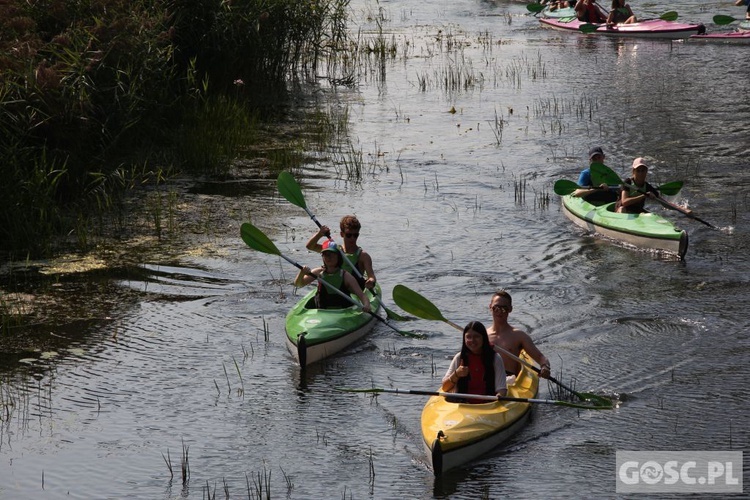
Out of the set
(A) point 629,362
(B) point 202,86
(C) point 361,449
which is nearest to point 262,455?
(C) point 361,449

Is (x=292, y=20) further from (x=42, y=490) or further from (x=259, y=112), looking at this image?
(x=42, y=490)

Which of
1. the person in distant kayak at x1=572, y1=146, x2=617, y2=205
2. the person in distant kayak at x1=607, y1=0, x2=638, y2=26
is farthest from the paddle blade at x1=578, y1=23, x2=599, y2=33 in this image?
the person in distant kayak at x1=572, y1=146, x2=617, y2=205

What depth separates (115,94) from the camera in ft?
41.6

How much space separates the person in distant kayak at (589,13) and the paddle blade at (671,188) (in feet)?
47.3

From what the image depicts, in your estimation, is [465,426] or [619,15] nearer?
[465,426]

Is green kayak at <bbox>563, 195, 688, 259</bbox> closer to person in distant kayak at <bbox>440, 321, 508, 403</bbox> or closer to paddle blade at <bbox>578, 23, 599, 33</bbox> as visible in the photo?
person in distant kayak at <bbox>440, 321, 508, 403</bbox>

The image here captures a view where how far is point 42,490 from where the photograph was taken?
261 inches

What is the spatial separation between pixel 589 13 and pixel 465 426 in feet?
65.4

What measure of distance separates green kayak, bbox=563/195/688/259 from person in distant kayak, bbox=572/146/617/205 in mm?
91

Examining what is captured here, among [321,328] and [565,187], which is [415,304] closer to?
[321,328]

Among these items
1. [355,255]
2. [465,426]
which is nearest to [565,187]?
[355,255]

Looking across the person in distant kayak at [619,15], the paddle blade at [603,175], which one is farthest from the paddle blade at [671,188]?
the person in distant kayak at [619,15]

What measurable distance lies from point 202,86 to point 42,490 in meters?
10.1

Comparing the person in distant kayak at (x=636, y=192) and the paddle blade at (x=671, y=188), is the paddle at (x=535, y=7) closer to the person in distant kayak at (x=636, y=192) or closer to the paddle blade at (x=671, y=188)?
the person in distant kayak at (x=636, y=192)
